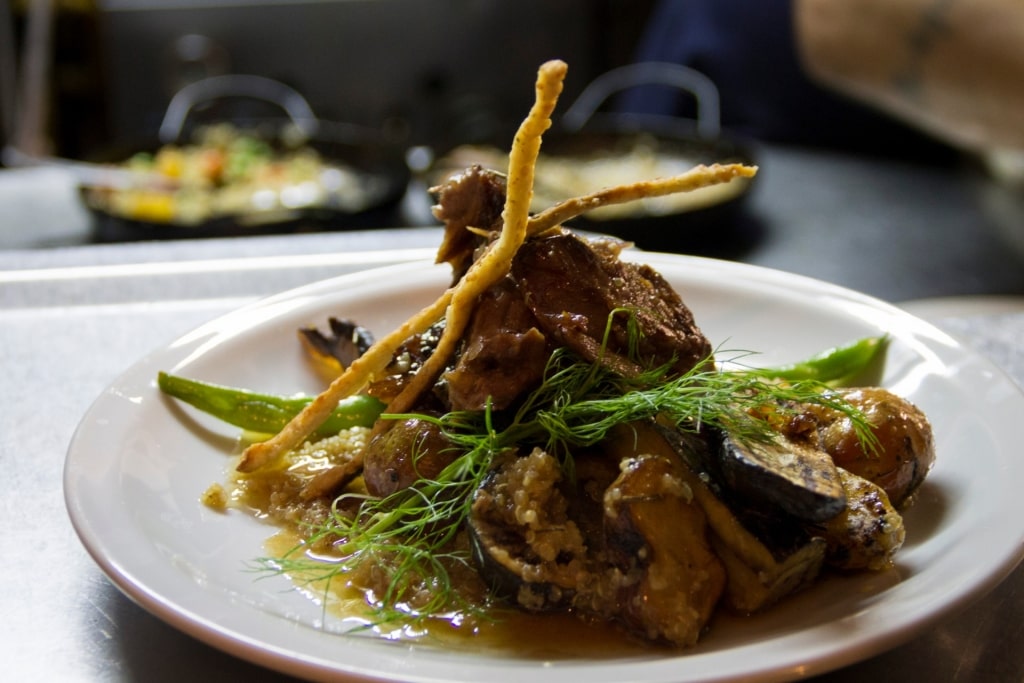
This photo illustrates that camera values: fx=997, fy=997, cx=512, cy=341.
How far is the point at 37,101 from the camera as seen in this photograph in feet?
23.1

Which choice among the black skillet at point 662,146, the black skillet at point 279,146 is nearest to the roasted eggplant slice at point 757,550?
the black skillet at point 662,146

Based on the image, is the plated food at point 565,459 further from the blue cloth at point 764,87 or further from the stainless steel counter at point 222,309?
the blue cloth at point 764,87

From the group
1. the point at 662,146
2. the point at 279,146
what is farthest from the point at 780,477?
the point at 279,146

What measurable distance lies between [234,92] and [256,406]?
16.4 ft

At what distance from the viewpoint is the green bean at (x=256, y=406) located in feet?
6.64

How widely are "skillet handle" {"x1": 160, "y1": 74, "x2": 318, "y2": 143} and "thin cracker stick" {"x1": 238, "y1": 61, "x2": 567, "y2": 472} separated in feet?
15.5

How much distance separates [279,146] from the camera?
5.93 meters

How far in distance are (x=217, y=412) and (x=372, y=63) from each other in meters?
5.98

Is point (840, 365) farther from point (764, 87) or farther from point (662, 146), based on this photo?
point (764, 87)

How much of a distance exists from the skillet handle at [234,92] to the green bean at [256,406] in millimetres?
4454

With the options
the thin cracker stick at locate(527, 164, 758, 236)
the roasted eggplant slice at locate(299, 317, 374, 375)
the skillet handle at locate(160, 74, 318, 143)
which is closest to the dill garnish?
the thin cracker stick at locate(527, 164, 758, 236)

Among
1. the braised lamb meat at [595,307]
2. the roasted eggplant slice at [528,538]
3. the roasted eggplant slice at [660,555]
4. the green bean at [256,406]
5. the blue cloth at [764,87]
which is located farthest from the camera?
the blue cloth at [764,87]

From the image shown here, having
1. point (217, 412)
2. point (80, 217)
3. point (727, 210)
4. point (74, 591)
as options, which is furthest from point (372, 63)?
point (74, 591)

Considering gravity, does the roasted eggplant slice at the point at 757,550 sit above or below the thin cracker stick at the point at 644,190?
below
